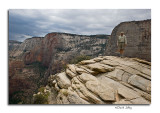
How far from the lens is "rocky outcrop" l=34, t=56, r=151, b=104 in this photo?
16.4ft

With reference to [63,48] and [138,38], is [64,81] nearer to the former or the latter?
[138,38]

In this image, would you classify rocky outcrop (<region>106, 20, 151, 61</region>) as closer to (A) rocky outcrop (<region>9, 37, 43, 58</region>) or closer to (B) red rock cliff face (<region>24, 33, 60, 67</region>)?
(A) rocky outcrop (<region>9, 37, 43, 58</region>)

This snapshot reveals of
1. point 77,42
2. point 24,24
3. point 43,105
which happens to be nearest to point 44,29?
point 24,24

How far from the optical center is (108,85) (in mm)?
5551

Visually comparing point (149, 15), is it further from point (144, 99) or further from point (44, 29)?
point (44, 29)

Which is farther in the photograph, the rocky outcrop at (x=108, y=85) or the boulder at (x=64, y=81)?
the boulder at (x=64, y=81)

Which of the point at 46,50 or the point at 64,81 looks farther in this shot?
the point at 46,50

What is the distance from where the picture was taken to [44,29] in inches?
336

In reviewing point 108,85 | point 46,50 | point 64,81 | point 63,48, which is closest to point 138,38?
point 108,85

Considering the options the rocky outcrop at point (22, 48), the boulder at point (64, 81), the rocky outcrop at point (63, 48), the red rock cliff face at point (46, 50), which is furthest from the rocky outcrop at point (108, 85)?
the red rock cliff face at point (46, 50)

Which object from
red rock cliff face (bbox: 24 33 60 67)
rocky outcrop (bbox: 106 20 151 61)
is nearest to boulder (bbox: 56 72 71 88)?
rocky outcrop (bbox: 106 20 151 61)

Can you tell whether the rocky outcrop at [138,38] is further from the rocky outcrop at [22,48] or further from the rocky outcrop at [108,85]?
the rocky outcrop at [22,48]

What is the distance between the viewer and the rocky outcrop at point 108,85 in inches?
197
